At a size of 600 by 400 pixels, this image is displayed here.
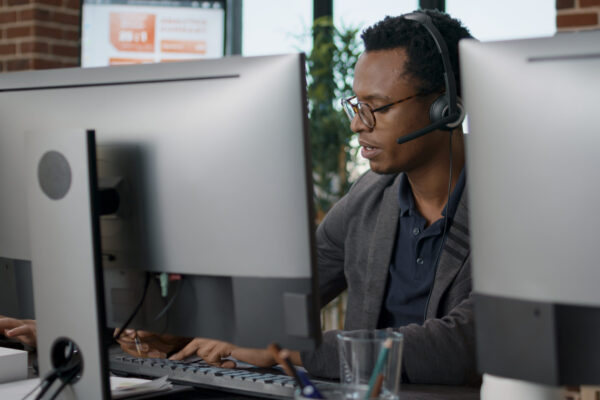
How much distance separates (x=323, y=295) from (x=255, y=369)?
0.56m

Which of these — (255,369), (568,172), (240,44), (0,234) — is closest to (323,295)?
A: (255,369)

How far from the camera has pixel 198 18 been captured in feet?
11.3

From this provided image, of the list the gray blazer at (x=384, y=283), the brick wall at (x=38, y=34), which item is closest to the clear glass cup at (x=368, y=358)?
the gray blazer at (x=384, y=283)

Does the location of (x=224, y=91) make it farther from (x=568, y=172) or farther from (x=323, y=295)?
(x=323, y=295)

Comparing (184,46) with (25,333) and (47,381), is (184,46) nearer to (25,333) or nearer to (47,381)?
(25,333)

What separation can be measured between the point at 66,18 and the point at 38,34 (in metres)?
0.19

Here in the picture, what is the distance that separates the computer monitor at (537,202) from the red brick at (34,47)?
3.16 metres

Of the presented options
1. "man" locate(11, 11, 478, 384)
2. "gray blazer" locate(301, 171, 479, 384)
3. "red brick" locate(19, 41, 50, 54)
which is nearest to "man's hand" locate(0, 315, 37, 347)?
"gray blazer" locate(301, 171, 479, 384)

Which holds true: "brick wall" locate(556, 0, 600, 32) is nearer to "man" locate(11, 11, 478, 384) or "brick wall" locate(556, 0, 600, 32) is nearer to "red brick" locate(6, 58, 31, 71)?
"man" locate(11, 11, 478, 384)

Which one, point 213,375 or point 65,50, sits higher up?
point 65,50

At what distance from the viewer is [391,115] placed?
5.63 feet

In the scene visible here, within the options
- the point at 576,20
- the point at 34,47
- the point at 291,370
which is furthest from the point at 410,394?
the point at 34,47

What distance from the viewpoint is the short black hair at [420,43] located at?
1.70m

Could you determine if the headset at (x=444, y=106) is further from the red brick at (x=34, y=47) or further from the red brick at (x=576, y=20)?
the red brick at (x=34, y=47)
